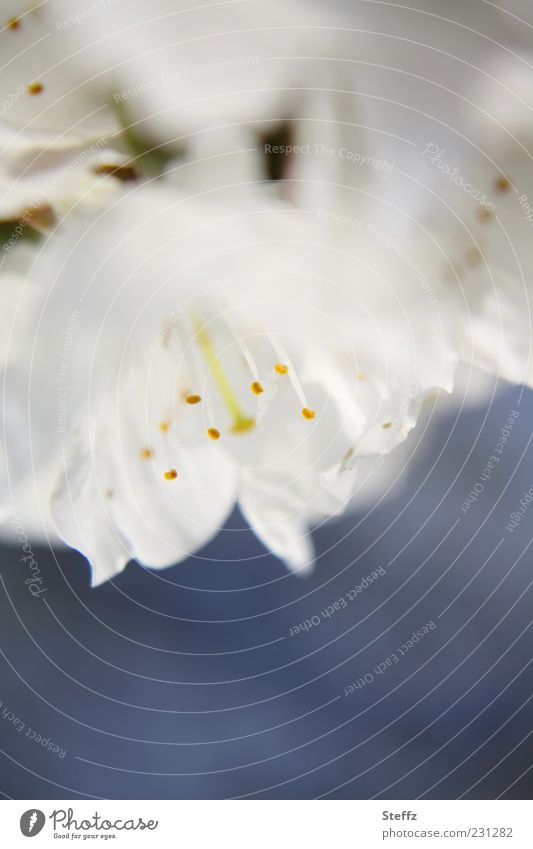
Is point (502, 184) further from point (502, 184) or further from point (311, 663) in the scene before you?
point (311, 663)

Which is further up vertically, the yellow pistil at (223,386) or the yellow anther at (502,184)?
the yellow anther at (502,184)

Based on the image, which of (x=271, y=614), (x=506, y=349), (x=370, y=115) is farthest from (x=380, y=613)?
(x=370, y=115)

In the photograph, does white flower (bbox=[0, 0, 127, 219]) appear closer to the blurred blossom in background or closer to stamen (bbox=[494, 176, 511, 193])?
the blurred blossom in background

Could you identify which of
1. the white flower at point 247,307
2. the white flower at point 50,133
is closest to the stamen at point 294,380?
the white flower at point 247,307

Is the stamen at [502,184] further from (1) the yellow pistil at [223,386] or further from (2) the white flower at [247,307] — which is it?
(1) the yellow pistil at [223,386]

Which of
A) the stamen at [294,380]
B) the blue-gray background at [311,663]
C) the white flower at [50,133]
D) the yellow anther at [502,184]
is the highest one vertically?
the white flower at [50,133]

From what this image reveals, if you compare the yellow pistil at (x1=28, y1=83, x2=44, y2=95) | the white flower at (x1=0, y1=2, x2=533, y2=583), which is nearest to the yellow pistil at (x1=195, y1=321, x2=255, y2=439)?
the white flower at (x1=0, y1=2, x2=533, y2=583)
